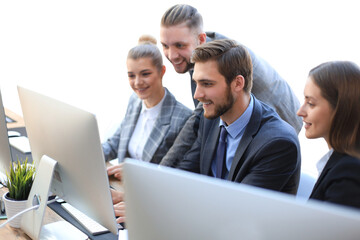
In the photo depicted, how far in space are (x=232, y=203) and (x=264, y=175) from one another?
1.08 metres

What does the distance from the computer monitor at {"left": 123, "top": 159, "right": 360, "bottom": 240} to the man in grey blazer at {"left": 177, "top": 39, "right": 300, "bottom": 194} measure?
37.6 inches

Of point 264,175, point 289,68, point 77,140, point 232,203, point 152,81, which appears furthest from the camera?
point 289,68

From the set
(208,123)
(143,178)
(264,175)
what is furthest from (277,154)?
(143,178)

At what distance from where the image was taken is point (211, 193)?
0.92 meters

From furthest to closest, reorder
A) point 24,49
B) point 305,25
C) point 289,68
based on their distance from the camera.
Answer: point 24,49 < point 289,68 < point 305,25

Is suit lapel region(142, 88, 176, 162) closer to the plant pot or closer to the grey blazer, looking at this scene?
the grey blazer

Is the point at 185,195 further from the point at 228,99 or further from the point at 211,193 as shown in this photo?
the point at 228,99

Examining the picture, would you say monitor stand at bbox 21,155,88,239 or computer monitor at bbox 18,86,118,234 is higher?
computer monitor at bbox 18,86,118,234

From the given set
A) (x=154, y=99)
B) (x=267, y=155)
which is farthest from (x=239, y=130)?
(x=154, y=99)

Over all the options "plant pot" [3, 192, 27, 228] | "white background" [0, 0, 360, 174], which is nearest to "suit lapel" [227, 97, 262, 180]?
"plant pot" [3, 192, 27, 228]

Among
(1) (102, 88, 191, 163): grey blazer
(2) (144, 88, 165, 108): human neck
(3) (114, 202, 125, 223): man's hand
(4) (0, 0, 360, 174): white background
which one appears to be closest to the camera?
(3) (114, 202, 125, 223): man's hand

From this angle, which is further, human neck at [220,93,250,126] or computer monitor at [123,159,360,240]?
human neck at [220,93,250,126]

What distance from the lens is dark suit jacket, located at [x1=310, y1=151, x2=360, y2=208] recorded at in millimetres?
1404

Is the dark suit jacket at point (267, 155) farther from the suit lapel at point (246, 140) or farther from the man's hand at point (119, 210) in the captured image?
the man's hand at point (119, 210)
